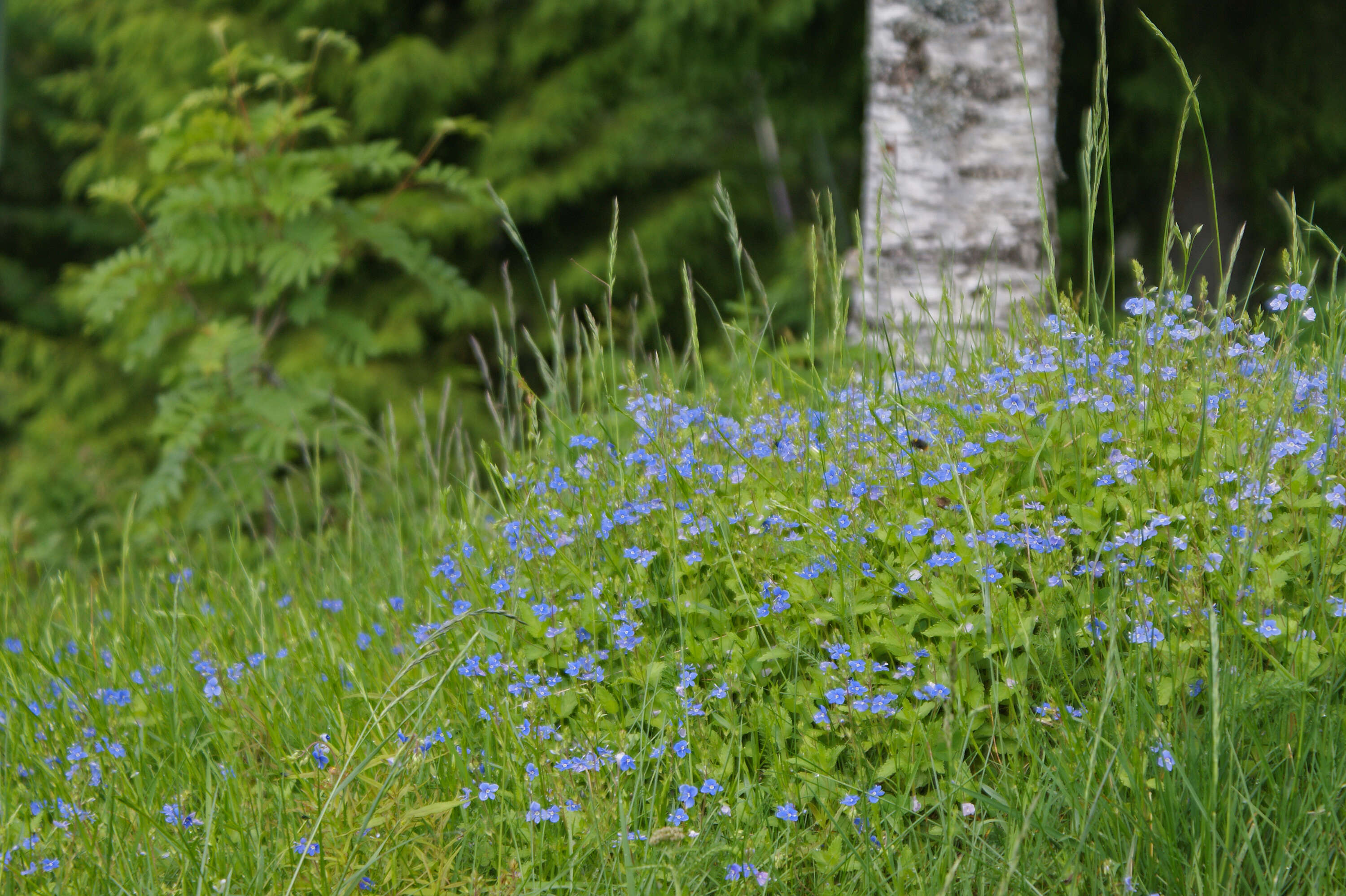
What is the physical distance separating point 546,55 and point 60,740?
16.6 ft

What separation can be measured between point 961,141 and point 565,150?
3.24m

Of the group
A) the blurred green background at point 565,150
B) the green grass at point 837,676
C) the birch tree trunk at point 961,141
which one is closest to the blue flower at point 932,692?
the green grass at point 837,676

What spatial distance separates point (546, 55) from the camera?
247 inches

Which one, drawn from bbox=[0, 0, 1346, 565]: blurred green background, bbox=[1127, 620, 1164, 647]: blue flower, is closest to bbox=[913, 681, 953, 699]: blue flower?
bbox=[1127, 620, 1164, 647]: blue flower

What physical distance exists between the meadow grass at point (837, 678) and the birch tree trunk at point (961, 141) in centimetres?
137

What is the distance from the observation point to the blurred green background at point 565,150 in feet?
16.4

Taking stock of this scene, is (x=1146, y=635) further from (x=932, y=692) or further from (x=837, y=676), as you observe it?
(x=837, y=676)

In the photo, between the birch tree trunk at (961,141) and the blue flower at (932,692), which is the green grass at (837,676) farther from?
the birch tree trunk at (961,141)

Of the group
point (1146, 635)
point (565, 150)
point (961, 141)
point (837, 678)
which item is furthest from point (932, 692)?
point (565, 150)

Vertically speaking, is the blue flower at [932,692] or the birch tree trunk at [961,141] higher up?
the birch tree trunk at [961,141]

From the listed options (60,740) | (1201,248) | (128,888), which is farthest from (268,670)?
(1201,248)

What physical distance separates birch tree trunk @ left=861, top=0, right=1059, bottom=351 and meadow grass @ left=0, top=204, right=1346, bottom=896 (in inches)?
53.9

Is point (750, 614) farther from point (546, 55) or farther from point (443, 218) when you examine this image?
point (546, 55)

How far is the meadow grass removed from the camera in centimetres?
162
